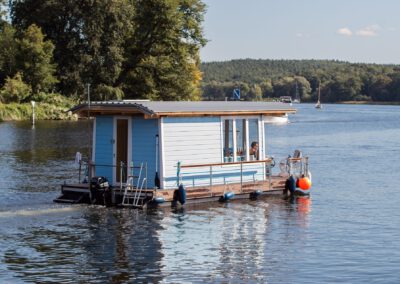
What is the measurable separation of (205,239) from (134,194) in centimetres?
459

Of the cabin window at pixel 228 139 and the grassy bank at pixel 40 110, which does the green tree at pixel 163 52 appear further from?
the cabin window at pixel 228 139

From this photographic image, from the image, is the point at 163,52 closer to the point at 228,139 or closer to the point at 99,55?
the point at 99,55

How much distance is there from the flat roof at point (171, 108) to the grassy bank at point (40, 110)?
57.8 m

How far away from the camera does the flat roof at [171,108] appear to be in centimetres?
2822

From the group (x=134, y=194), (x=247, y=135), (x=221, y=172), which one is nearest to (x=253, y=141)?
(x=247, y=135)

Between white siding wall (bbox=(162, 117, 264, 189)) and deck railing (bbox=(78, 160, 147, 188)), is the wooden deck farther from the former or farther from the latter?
deck railing (bbox=(78, 160, 147, 188))

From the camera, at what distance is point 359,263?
21984mm

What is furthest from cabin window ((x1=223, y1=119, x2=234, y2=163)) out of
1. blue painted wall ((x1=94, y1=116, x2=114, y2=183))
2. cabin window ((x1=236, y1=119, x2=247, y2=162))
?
blue painted wall ((x1=94, y1=116, x2=114, y2=183))

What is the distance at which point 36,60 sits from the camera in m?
91.5

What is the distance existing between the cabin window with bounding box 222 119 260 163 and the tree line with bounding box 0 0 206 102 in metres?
55.4

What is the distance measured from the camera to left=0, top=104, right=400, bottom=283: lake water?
2044 cm

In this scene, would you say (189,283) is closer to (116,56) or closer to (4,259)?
(4,259)

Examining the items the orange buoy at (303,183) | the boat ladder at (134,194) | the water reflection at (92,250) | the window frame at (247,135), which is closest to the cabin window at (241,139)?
the window frame at (247,135)

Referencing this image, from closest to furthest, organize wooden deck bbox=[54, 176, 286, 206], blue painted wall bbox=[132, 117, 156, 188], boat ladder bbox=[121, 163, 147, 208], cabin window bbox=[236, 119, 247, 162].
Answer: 1. boat ladder bbox=[121, 163, 147, 208]
2. wooden deck bbox=[54, 176, 286, 206]
3. blue painted wall bbox=[132, 117, 156, 188]
4. cabin window bbox=[236, 119, 247, 162]
